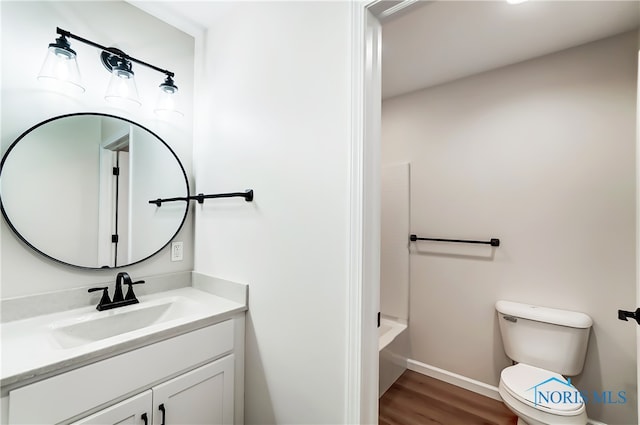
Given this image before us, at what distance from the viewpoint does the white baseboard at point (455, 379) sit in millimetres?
2039

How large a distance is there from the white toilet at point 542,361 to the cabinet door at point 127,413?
1.79 meters

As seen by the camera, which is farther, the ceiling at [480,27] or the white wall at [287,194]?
the ceiling at [480,27]

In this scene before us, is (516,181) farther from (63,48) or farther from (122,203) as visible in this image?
(63,48)

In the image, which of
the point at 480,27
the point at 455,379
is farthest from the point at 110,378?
the point at 480,27

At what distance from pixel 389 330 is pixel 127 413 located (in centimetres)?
181

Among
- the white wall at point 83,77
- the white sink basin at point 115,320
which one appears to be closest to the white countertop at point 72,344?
the white sink basin at point 115,320

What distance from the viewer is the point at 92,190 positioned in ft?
4.63

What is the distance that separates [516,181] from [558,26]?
3.01 feet

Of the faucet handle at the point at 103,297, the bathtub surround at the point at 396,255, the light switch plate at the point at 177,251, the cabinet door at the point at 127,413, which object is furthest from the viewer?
the bathtub surround at the point at 396,255

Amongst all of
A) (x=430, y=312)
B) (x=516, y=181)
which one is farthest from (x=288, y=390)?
(x=516, y=181)

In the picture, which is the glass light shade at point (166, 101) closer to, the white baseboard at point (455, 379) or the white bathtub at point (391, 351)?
the white bathtub at point (391, 351)

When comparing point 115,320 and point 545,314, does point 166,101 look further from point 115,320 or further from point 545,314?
point 545,314

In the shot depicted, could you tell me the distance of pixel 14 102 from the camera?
3.95 ft

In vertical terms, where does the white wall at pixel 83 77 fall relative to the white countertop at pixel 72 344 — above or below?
above
